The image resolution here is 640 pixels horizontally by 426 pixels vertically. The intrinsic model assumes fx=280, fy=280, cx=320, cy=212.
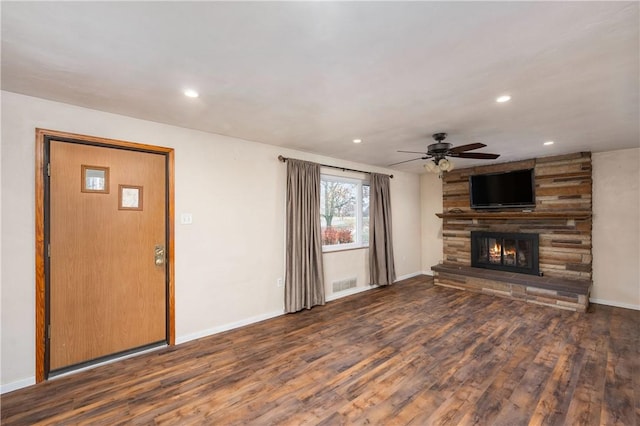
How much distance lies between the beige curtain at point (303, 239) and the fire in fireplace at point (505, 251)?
11.4 ft

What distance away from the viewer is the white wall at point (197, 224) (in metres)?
2.38

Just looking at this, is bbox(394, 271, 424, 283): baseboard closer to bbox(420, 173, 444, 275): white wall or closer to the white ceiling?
bbox(420, 173, 444, 275): white wall

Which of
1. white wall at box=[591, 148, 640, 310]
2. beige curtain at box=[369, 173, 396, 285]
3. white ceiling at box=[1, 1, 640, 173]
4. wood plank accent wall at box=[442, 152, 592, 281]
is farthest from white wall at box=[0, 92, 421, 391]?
white wall at box=[591, 148, 640, 310]

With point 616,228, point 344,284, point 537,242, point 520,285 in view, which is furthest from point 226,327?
point 616,228

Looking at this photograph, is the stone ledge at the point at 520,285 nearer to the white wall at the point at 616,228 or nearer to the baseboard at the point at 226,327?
the white wall at the point at 616,228

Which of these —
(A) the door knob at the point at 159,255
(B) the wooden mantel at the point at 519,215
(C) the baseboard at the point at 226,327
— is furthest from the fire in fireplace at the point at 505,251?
(A) the door knob at the point at 159,255

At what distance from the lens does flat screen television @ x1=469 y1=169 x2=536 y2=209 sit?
511cm

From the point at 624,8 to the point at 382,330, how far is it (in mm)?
3395

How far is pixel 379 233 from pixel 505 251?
2449 millimetres

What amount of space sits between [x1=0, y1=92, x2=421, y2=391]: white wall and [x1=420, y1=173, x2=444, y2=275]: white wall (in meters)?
2.74

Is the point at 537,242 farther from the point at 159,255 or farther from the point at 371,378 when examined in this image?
the point at 159,255

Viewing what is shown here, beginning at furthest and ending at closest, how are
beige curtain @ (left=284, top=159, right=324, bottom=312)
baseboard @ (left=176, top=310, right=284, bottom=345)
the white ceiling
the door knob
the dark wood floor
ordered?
beige curtain @ (left=284, top=159, right=324, bottom=312)
baseboard @ (left=176, top=310, right=284, bottom=345)
the door knob
the dark wood floor
the white ceiling

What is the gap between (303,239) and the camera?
14.1 ft

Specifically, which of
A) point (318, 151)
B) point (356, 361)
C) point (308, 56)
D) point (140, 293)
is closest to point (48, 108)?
point (140, 293)
